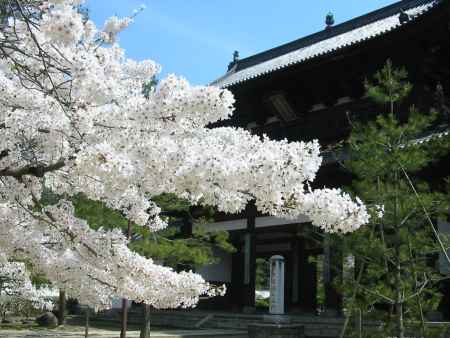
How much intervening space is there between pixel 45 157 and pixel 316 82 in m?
11.9

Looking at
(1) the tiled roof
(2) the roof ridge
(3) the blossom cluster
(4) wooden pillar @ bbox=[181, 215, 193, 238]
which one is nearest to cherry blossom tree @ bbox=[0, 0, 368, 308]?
(3) the blossom cluster

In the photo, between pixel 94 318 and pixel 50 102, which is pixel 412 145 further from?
pixel 94 318

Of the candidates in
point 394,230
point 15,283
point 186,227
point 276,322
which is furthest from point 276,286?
point 186,227

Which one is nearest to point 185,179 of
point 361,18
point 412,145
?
point 412,145

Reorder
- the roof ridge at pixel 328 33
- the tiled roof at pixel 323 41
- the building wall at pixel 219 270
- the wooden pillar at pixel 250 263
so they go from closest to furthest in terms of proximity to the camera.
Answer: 1. the wooden pillar at pixel 250 263
2. the tiled roof at pixel 323 41
3. the roof ridge at pixel 328 33
4. the building wall at pixel 219 270

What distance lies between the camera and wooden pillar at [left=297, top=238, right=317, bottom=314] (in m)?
19.3

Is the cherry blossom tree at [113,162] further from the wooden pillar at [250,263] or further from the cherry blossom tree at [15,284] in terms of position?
the wooden pillar at [250,263]

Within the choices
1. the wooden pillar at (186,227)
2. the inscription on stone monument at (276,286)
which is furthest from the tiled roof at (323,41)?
the inscription on stone monument at (276,286)

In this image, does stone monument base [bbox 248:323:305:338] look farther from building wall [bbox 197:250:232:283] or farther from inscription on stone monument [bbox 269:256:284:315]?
building wall [bbox 197:250:232:283]

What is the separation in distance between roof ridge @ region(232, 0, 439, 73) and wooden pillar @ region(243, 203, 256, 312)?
859 cm

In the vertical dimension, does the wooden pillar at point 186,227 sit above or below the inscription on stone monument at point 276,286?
above

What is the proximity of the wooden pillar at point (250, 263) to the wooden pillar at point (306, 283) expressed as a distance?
122 inches

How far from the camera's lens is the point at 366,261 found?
7.36m

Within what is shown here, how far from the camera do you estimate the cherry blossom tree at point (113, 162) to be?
11.9 ft
